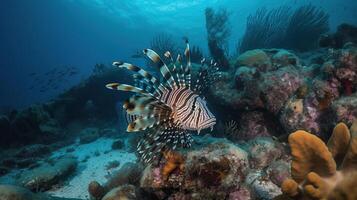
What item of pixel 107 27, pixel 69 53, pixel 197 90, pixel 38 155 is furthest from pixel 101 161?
pixel 69 53

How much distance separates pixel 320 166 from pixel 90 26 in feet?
177

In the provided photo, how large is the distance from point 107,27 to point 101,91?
131 feet

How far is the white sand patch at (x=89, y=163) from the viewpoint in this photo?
6.27 metres

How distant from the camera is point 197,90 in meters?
4.21

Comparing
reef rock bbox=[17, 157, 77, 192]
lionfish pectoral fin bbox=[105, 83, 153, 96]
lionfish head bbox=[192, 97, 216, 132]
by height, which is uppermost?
lionfish pectoral fin bbox=[105, 83, 153, 96]

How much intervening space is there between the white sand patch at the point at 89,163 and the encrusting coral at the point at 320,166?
4536mm

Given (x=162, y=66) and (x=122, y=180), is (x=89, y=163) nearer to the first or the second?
(x=122, y=180)

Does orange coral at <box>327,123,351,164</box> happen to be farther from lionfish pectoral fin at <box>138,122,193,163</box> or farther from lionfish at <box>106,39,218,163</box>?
lionfish pectoral fin at <box>138,122,193,163</box>

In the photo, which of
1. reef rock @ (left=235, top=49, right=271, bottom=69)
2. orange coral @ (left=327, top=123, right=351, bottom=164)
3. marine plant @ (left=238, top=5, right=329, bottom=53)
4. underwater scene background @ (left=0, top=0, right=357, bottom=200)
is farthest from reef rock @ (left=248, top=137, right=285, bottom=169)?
marine plant @ (left=238, top=5, right=329, bottom=53)

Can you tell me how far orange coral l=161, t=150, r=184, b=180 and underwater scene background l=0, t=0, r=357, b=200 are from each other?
0.04 ft

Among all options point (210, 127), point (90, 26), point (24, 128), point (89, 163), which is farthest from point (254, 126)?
point (90, 26)

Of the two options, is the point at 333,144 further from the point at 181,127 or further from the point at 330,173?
the point at 181,127

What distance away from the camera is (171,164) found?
369cm

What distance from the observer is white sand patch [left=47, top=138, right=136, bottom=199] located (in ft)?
20.6
